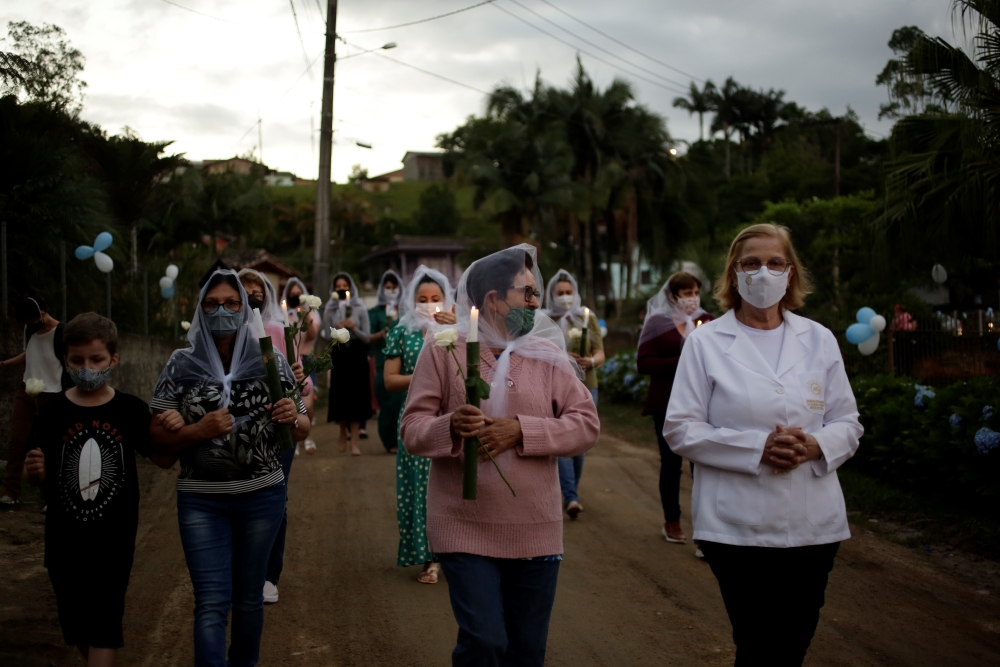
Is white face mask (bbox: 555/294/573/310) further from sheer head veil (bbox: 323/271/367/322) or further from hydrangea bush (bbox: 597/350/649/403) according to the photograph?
hydrangea bush (bbox: 597/350/649/403)

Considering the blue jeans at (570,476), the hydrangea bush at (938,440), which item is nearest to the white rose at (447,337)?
the blue jeans at (570,476)

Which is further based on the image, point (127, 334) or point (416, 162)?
point (416, 162)

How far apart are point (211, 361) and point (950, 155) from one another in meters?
11.7

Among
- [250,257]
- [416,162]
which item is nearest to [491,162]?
[250,257]

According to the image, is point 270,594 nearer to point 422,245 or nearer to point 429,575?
point 429,575

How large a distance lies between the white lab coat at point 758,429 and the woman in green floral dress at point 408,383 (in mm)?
2647

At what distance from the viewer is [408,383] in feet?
21.2

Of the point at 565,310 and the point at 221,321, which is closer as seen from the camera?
the point at 221,321

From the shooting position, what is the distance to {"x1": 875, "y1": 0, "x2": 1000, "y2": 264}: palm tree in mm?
11195

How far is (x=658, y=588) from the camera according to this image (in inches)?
256

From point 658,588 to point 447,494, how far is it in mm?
3296

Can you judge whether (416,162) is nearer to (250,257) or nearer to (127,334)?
(250,257)

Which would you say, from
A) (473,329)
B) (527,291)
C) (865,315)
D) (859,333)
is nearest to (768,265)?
(527,291)

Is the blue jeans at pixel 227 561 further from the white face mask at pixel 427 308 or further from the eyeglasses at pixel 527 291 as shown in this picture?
the white face mask at pixel 427 308
